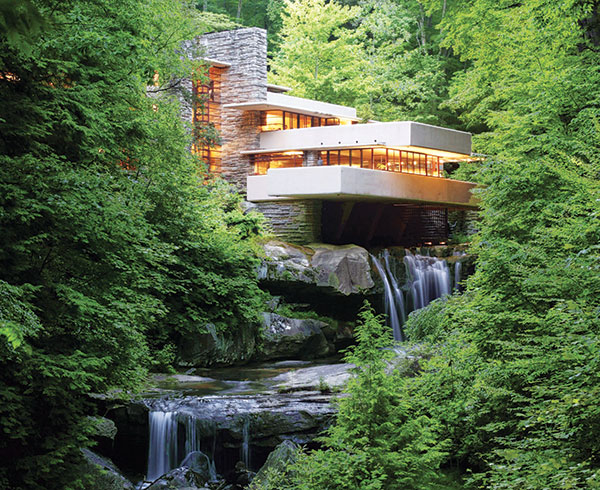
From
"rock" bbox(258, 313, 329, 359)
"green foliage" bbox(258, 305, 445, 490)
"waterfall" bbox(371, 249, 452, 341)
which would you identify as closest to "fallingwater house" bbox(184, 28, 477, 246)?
"waterfall" bbox(371, 249, 452, 341)

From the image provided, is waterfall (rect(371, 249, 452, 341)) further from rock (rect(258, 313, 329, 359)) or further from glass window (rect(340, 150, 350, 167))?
glass window (rect(340, 150, 350, 167))

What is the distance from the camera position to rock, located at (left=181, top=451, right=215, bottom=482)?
12.2m

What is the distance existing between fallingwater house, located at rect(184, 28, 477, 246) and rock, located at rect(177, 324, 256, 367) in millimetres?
8845

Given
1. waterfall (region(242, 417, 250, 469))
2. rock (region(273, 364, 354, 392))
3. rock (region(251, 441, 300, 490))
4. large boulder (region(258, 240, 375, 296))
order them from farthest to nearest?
large boulder (region(258, 240, 375, 296)) < rock (region(273, 364, 354, 392)) < waterfall (region(242, 417, 250, 469)) < rock (region(251, 441, 300, 490))

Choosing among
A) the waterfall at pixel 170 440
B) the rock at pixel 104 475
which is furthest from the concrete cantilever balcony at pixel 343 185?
the rock at pixel 104 475

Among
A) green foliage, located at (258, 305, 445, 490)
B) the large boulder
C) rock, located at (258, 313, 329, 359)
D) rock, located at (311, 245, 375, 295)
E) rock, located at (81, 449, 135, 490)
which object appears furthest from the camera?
rock, located at (311, 245, 375, 295)

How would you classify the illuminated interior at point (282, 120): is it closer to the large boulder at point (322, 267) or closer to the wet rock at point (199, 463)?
the large boulder at point (322, 267)

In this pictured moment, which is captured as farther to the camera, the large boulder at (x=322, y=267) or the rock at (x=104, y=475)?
the large boulder at (x=322, y=267)

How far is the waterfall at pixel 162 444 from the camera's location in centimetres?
1255

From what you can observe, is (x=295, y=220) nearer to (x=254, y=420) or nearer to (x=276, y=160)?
(x=276, y=160)

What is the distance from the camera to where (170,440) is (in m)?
12.8

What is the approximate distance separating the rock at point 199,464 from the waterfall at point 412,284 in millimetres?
12468

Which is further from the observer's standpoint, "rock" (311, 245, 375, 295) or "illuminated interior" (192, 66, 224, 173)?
"illuminated interior" (192, 66, 224, 173)

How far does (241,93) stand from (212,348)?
16.3 metres
